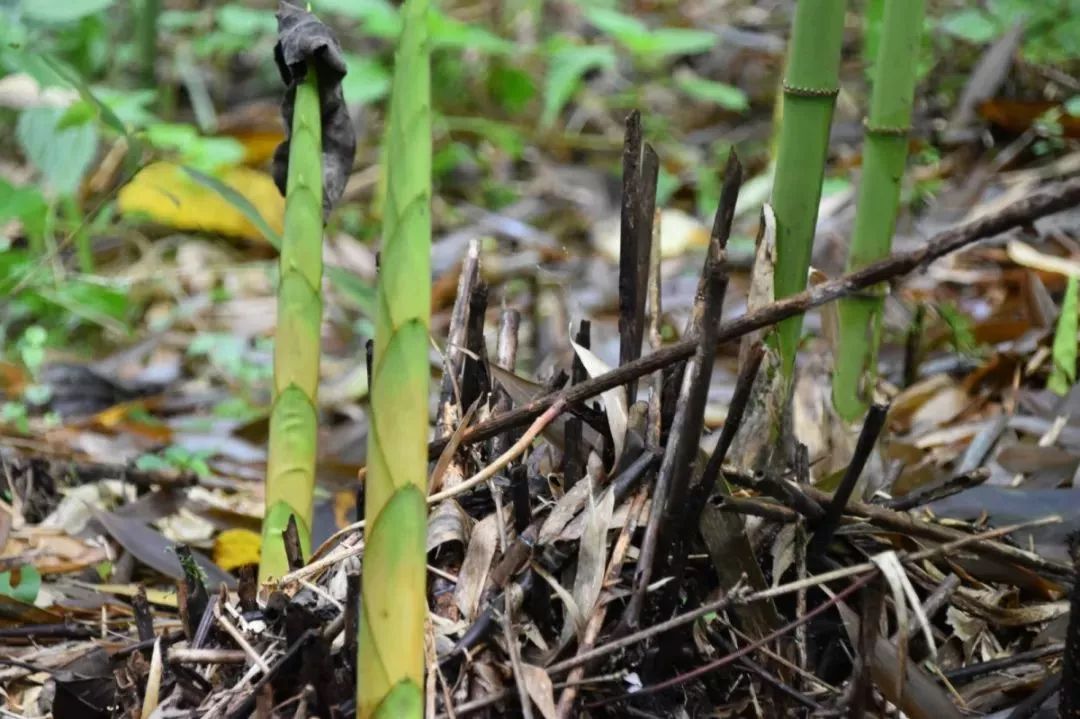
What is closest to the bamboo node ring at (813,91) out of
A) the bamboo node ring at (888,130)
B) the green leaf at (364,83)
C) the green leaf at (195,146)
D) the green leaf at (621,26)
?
the bamboo node ring at (888,130)

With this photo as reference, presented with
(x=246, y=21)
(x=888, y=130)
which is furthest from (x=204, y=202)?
(x=888, y=130)

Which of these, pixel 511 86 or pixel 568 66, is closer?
pixel 568 66

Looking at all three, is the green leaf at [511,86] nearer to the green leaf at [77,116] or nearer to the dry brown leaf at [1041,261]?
the dry brown leaf at [1041,261]

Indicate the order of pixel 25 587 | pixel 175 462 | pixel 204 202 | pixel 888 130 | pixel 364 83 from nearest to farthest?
pixel 888 130
pixel 25 587
pixel 175 462
pixel 364 83
pixel 204 202

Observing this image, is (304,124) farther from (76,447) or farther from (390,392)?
(76,447)

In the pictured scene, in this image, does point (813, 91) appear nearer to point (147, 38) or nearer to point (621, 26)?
point (621, 26)

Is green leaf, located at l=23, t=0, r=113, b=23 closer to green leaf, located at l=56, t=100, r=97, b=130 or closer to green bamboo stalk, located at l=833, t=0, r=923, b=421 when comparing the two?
green leaf, located at l=56, t=100, r=97, b=130

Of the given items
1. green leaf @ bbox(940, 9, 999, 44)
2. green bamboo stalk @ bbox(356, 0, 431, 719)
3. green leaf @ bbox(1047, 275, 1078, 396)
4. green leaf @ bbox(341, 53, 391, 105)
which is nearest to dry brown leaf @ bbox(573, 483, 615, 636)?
green bamboo stalk @ bbox(356, 0, 431, 719)
